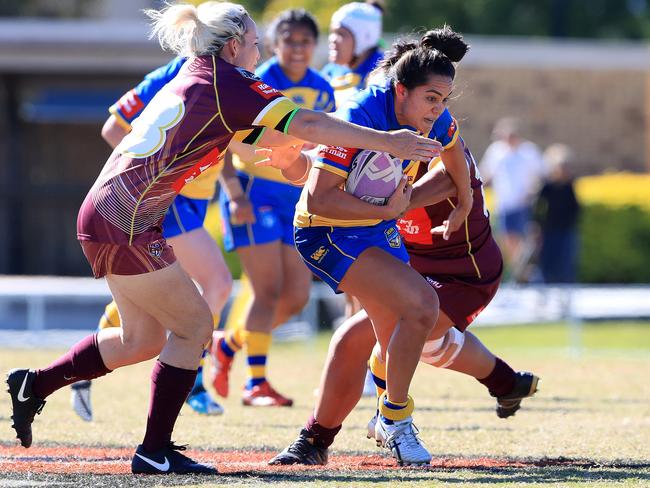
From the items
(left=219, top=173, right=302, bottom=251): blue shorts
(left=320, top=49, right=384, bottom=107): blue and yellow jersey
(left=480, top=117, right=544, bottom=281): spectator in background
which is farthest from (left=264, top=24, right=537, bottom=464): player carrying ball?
(left=480, top=117, right=544, bottom=281): spectator in background

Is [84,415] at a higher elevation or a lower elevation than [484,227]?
lower

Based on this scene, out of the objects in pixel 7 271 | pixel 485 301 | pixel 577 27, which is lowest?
pixel 7 271

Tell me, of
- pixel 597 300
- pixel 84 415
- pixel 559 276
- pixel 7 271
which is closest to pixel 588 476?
pixel 84 415

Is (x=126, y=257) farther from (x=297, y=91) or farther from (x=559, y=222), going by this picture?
(x=559, y=222)

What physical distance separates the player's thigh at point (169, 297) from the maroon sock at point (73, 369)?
0.41 m

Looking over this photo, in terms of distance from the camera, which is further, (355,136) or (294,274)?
(294,274)

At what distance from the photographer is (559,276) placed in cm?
1580

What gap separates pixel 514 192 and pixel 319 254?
11.1 meters

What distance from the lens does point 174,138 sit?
507 centimetres

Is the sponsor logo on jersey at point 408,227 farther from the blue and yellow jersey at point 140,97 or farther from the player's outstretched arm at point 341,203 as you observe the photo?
the blue and yellow jersey at point 140,97

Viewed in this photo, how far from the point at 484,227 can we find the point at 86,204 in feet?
6.72

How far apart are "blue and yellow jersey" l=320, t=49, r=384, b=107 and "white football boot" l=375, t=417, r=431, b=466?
131 inches

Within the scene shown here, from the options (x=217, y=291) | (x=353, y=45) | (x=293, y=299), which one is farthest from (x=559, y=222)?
(x=217, y=291)

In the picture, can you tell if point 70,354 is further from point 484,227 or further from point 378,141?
point 484,227
